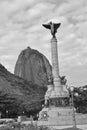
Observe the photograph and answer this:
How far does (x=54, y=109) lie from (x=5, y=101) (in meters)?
39.3

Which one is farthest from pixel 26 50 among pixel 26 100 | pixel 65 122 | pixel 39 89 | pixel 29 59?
pixel 65 122

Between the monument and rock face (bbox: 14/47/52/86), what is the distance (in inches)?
3876

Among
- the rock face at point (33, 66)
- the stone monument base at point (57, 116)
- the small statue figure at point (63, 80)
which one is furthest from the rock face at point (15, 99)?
the rock face at point (33, 66)

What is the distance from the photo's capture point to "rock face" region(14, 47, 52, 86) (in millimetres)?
150375

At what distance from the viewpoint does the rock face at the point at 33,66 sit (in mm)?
150375

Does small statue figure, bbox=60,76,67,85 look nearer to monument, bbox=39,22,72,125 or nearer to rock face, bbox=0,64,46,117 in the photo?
monument, bbox=39,22,72,125

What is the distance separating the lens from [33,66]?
496 ft

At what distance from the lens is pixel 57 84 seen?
49375mm

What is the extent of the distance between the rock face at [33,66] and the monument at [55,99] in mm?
98439

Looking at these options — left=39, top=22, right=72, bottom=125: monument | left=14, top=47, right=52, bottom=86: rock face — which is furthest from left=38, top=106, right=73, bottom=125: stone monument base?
left=14, top=47, right=52, bottom=86: rock face

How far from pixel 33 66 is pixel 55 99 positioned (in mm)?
104308

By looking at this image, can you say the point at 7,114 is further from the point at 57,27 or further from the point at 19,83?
the point at 57,27

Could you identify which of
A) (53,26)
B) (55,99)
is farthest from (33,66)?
(55,99)

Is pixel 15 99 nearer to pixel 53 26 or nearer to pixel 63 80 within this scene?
pixel 63 80
